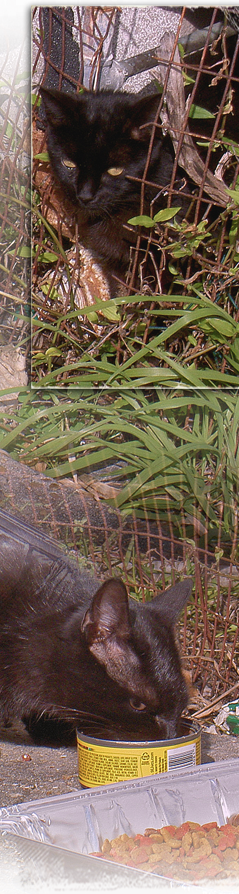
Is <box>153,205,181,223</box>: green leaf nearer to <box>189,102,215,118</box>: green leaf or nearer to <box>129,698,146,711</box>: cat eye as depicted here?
<box>189,102,215,118</box>: green leaf

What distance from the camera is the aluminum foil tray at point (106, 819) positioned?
73 cm

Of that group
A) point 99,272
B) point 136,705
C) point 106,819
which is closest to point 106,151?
point 99,272

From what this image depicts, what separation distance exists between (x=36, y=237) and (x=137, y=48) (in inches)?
17.5

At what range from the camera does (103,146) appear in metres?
1.62

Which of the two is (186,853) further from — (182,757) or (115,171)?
(115,171)

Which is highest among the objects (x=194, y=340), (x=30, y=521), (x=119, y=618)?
(x=194, y=340)

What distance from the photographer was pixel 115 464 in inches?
71.2

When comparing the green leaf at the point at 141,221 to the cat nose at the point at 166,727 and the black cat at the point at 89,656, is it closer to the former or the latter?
the black cat at the point at 89,656

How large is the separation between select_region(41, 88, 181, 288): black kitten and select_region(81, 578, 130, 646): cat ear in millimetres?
883

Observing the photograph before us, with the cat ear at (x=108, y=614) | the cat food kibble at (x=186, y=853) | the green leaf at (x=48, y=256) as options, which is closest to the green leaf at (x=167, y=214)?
the green leaf at (x=48, y=256)

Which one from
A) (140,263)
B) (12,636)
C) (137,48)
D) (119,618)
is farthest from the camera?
(140,263)

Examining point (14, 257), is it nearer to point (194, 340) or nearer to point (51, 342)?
point (51, 342)

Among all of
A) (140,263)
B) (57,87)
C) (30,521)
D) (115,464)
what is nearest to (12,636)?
(30,521)

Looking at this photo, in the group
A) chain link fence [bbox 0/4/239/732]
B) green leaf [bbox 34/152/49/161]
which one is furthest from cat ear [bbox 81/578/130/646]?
green leaf [bbox 34/152/49/161]
